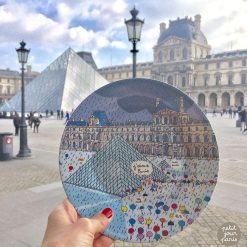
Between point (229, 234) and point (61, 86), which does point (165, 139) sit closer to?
point (229, 234)

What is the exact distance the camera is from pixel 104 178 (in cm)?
150

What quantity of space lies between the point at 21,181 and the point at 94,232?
18.9ft

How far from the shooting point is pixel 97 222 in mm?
1372

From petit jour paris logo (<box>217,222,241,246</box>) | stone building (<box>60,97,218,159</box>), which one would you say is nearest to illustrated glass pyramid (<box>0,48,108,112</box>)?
petit jour paris logo (<box>217,222,241,246</box>)

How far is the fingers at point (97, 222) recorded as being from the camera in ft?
4.46

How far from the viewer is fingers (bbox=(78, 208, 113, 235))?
1358mm

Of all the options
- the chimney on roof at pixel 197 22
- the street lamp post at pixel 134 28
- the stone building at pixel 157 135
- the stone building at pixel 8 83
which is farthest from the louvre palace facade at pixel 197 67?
the stone building at pixel 157 135

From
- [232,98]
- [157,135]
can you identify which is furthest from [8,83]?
[157,135]

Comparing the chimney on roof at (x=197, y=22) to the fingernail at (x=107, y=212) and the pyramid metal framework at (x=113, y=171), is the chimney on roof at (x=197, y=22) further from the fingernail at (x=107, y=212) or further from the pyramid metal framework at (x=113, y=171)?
the fingernail at (x=107, y=212)

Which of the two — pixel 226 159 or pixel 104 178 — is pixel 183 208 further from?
pixel 226 159

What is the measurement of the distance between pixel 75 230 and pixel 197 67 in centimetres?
8358

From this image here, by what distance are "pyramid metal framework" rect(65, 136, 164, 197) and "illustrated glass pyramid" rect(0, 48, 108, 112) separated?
3807 centimetres

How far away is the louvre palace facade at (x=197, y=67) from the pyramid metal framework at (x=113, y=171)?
235ft

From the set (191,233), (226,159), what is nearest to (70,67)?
(226,159)
